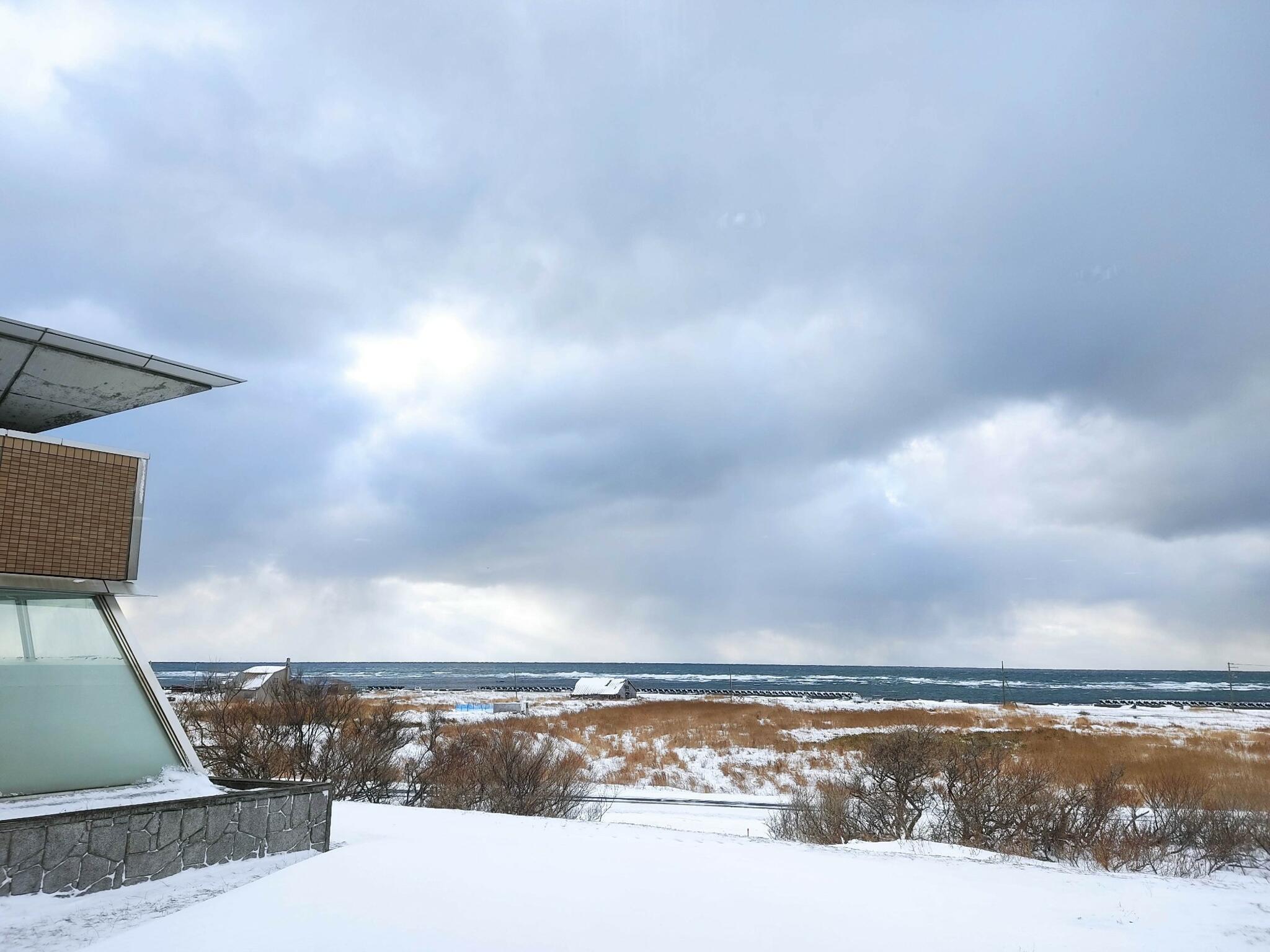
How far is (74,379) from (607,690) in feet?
221

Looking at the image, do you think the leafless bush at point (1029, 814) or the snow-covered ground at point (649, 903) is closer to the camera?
the snow-covered ground at point (649, 903)

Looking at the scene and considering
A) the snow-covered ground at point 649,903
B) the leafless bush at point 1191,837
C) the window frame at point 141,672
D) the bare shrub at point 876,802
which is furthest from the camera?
the bare shrub at point 876,802

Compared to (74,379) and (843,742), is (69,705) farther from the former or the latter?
(843,742)

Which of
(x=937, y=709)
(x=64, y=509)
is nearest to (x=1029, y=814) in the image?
(x=64, y=509)

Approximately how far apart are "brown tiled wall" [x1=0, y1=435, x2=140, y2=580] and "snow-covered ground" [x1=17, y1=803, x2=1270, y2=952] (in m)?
4.51

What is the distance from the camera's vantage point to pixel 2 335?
30.0 feet

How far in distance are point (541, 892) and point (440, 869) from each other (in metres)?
1.36

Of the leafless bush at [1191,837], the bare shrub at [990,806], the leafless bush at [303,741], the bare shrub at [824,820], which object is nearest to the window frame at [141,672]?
the leafless bush at [303,741]

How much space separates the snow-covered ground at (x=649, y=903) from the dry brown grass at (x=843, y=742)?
37.0 feet

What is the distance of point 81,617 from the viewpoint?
1008 centimetres

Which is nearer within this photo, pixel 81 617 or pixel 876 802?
pixel 81 617

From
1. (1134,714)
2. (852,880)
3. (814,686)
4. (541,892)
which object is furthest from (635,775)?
(814,686)

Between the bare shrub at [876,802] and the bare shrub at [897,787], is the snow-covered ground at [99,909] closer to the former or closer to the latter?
the bare shrub at [876,802]

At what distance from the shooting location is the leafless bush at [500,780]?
57.0 ft
